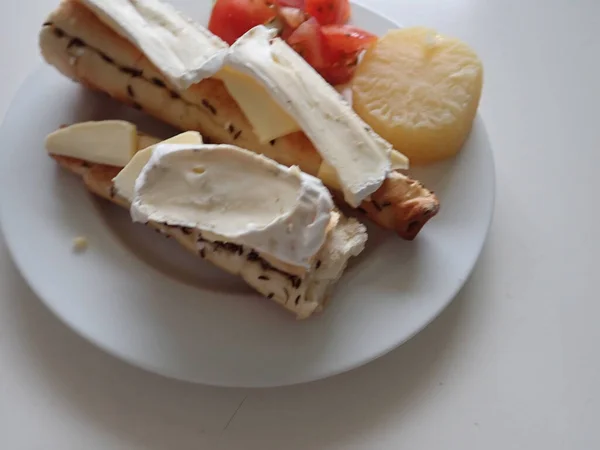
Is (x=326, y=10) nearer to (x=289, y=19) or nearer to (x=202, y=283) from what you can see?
(x=289, y=19)

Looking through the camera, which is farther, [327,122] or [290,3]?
[290,3]

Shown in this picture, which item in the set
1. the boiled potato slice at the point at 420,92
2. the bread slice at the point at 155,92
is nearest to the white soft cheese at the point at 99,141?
the bread slice at the point at 155,92

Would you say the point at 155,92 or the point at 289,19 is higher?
the point at 289,19

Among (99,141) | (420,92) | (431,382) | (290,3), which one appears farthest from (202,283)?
(290,3)

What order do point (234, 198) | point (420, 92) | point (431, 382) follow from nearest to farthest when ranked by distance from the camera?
point (234, 198)
point (431, 382)
point (420, 92)

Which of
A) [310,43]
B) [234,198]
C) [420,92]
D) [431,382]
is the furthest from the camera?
[310,43]

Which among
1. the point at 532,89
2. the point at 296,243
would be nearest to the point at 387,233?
the point at 296,243
